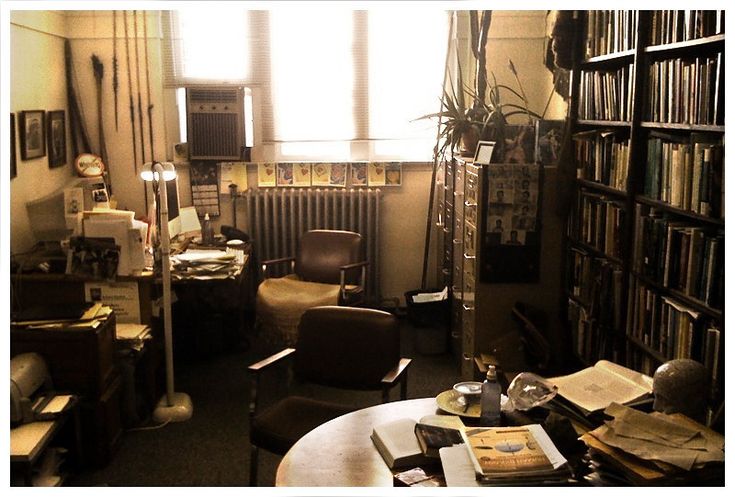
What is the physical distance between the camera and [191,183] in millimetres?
5570

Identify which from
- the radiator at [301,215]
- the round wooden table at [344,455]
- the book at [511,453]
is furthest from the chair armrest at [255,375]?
the radiator at [301,215]

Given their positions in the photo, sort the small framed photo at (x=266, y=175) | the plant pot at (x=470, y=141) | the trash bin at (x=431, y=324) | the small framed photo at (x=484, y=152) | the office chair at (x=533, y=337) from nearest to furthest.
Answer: the office chair at (x=533, y=337), the small framed photo at (x=484, y=152), the plant pot at (x=470, y=141), the trash bin at (x=431, y=324), the small framed photo at (x=266, y=175)

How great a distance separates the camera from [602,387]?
7.82 feet

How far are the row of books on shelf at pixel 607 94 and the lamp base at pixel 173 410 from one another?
257 centimetres

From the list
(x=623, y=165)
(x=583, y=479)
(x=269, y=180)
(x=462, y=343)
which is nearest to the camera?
(x=583, y=479)

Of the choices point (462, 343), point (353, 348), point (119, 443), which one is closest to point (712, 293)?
point (353, 348)

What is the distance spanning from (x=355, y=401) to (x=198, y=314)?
133cm

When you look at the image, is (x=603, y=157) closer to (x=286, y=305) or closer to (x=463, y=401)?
(x=463, y=401)

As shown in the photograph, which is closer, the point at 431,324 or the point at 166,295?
the point at 166,295

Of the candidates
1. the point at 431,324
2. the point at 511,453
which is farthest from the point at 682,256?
the point at 431,324

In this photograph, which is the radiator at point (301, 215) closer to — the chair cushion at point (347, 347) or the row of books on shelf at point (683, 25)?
the chair cushion at point (347, 347)

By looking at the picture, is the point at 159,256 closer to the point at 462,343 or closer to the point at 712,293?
the point at 462,343

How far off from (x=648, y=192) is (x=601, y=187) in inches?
19.5

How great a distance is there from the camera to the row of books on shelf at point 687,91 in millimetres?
2539
